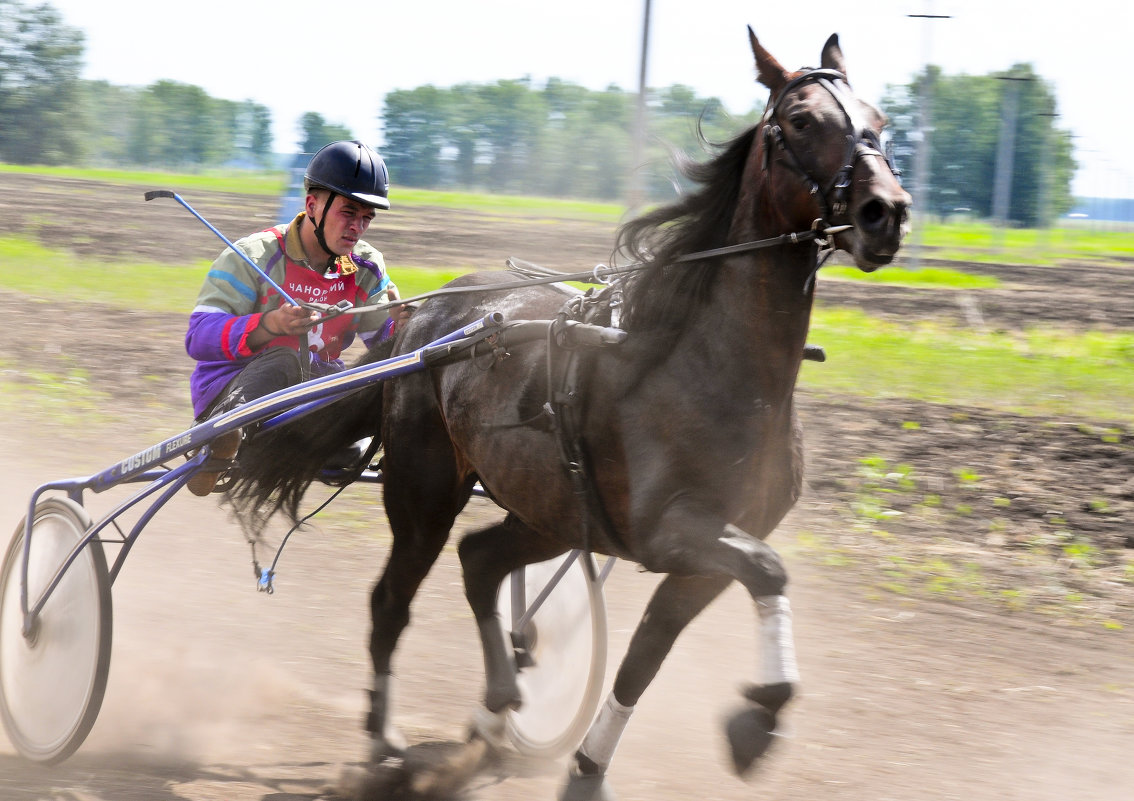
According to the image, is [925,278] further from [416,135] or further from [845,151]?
[845,151]

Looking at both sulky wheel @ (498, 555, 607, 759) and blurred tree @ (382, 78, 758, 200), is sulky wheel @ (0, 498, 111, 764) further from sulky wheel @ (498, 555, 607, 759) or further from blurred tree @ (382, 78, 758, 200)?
blurred tree @ (382, 78, 758, 200)

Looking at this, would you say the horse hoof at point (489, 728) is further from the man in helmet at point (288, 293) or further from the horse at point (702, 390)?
the man in helmet at point (288, 293)

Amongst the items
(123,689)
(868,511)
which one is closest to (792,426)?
(123,689)

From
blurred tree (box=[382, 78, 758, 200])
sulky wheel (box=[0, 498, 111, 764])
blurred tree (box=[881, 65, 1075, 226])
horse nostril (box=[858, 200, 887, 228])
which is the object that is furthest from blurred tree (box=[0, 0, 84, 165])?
horse nostril (box=[858, 200, 887, 228])

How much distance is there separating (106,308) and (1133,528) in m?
11.2

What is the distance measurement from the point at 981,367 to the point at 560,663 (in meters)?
8.70

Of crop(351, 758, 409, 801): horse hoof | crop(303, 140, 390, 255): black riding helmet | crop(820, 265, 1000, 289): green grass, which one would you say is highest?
crop(303, 140, 390, 255): black riding helmet

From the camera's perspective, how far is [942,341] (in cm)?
1368

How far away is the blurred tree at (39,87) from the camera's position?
143ft

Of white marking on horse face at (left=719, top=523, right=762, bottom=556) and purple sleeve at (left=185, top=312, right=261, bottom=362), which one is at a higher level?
purple sleeve at (left=185, top=312, right=261, bottom=362)

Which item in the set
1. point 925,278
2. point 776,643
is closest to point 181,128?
point 925,278

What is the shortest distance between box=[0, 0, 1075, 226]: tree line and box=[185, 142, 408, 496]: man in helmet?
12044mm

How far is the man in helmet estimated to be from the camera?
3.89 m

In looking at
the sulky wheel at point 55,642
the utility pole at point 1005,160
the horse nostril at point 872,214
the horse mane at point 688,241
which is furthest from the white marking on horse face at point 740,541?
the utility pole at point 1005,160
